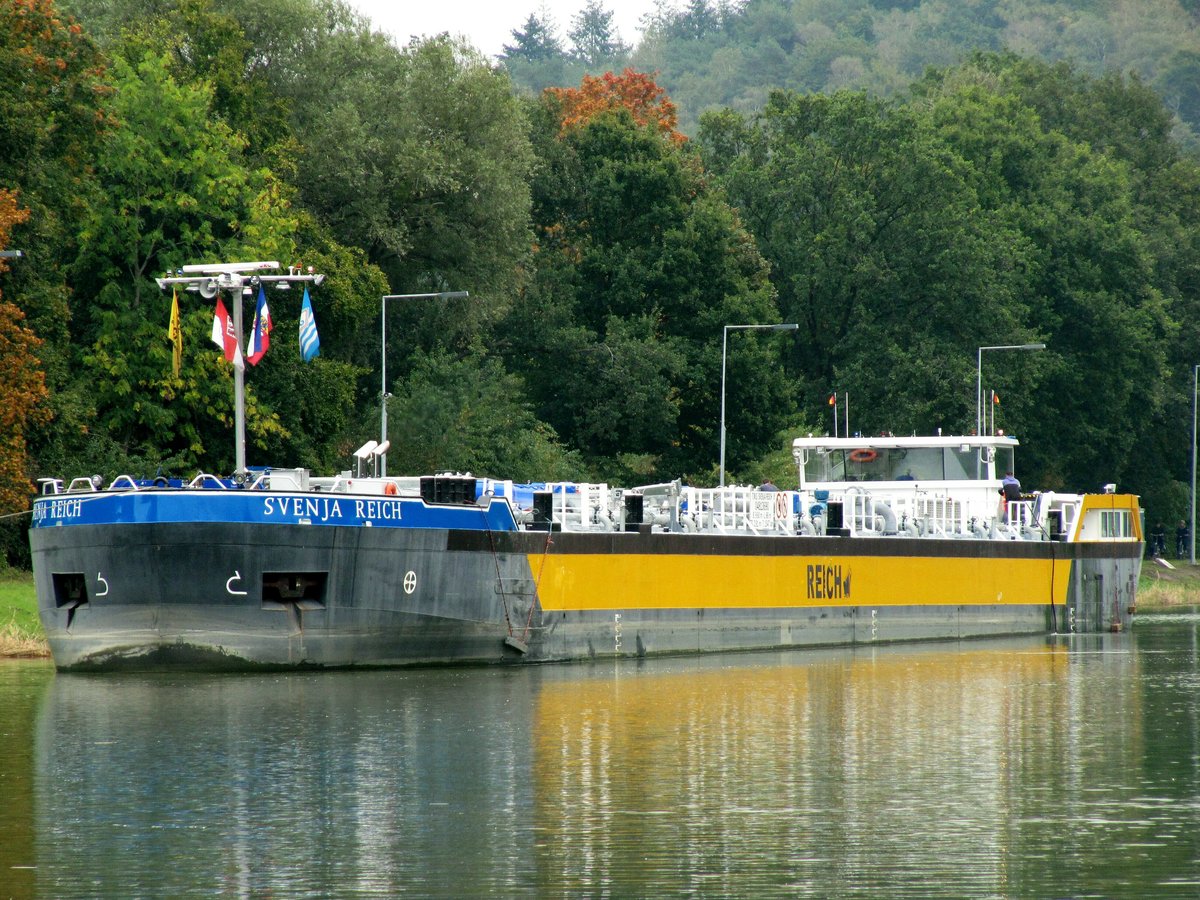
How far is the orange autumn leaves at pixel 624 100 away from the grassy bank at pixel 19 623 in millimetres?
47672

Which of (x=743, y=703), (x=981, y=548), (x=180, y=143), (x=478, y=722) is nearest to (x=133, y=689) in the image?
(x=478, y=722)

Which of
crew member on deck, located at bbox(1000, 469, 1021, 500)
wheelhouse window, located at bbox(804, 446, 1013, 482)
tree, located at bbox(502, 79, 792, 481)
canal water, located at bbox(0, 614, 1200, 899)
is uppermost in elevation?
tree, located at bbox(502, 79, 792, 481)

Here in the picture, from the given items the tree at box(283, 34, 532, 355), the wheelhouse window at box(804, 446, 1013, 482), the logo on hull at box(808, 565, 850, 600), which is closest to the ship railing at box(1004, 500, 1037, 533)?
the wheelhouse window at box(804, 446, 1013, 482)

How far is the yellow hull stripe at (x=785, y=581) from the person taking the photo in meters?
35.3

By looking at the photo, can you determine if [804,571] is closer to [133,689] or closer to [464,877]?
[133,689]

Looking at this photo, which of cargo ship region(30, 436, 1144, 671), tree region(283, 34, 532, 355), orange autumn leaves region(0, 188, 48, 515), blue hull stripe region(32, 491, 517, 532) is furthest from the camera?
Result: tree region(283, 34, 532, 355)

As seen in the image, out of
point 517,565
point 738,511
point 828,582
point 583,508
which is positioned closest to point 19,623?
point 517,565

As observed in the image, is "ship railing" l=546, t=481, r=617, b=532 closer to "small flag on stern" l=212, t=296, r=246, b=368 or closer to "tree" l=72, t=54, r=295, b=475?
"small flag on stern" l=212, t=296, r=246, b=368

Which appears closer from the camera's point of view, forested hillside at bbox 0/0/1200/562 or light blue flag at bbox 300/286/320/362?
light blue flag at bbox 300/286/320/362

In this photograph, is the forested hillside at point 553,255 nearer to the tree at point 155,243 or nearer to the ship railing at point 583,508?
the tree at point 155,243

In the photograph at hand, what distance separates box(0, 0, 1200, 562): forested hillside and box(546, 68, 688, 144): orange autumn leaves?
0.69 feet

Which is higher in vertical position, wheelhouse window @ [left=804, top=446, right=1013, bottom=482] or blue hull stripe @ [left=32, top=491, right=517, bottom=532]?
wheelhouse window @ [left=804, top=446, right=1013, bottom=482]

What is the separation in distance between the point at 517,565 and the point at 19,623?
10.6m

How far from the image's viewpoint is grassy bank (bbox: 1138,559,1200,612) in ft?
232
